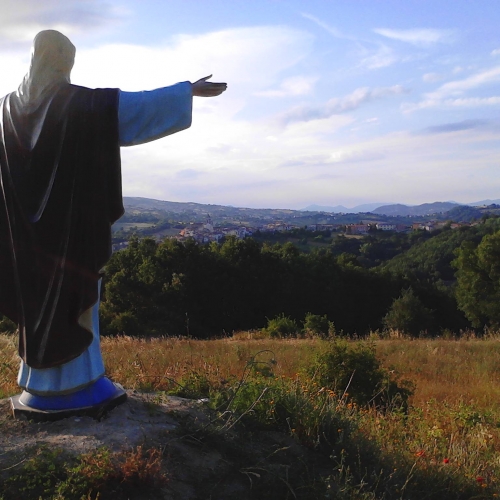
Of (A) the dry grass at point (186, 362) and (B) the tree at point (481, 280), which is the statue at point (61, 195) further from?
(B) the tree at point (481, 280)

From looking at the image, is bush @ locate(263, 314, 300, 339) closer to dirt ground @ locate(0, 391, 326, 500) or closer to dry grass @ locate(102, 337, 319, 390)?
dry grass @ locate(102, 337, 319, 390)

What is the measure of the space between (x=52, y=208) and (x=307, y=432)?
245cm

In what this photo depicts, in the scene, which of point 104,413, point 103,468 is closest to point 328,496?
point 103,468

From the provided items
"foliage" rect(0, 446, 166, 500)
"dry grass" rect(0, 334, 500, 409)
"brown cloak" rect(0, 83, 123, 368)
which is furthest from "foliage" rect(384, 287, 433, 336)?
"foliage" rect(0, 446, 166, 500)

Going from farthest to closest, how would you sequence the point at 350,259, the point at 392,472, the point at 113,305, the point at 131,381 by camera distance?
the point at 350,259 < the point at 113,305 < the point at 131,381 < the point at 392,472

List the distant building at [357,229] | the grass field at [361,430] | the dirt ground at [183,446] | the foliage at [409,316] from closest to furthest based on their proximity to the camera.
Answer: the dirt ground at [183,446] < the grass field at [361,430] < the foliage at [409,316] < the distant building at [357,229]

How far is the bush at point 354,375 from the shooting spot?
6.49 meters

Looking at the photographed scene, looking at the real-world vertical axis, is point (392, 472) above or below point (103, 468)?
below

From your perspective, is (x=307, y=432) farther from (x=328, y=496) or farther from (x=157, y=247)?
(x=157, y=247)

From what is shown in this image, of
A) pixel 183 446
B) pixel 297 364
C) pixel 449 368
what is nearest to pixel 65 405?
pixel 183 446

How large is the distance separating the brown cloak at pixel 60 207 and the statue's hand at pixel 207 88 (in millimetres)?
590

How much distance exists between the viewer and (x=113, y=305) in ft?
93.7

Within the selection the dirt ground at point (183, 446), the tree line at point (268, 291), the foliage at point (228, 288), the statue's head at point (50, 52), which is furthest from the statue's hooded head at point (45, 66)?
the foliage at point (228, 288)

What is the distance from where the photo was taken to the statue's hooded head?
391 cm
